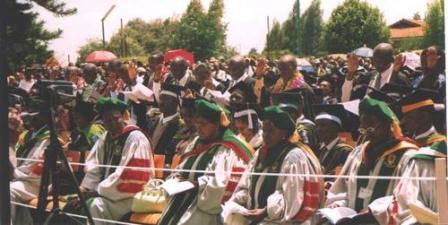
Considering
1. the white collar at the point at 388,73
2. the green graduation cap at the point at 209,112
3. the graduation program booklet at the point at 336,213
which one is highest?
the white collar at the point at 388,73

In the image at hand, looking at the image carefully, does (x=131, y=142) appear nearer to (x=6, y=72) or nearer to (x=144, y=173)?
(x=144, y=173)

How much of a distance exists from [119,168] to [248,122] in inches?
47.1

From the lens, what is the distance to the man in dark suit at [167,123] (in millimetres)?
8180

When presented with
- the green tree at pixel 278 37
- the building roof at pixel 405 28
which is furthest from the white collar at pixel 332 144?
the green tree at pixel 278 37

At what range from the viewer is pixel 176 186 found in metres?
6.33

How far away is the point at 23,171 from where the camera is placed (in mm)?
8180

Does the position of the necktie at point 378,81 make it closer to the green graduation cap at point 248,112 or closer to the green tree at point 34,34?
the green graduation cap at point 248,112

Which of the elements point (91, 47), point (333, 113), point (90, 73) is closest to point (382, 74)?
point (333, 113)

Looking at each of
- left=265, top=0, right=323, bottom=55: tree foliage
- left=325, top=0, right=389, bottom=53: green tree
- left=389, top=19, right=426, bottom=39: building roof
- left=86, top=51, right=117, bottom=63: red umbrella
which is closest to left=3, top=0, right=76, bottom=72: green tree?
left=86, top=51, right=117, bottom=63: red umbrella

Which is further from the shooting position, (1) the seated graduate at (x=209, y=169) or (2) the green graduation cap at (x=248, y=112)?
(2) the green graduation cap at (x=248, y=112)

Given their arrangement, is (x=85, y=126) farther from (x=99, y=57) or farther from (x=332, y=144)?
(x=99, y=57)

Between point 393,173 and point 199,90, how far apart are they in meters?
4.11

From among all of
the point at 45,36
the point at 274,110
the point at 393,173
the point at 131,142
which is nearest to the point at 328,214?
the point at 393,173

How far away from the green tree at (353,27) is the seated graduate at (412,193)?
25.7m
